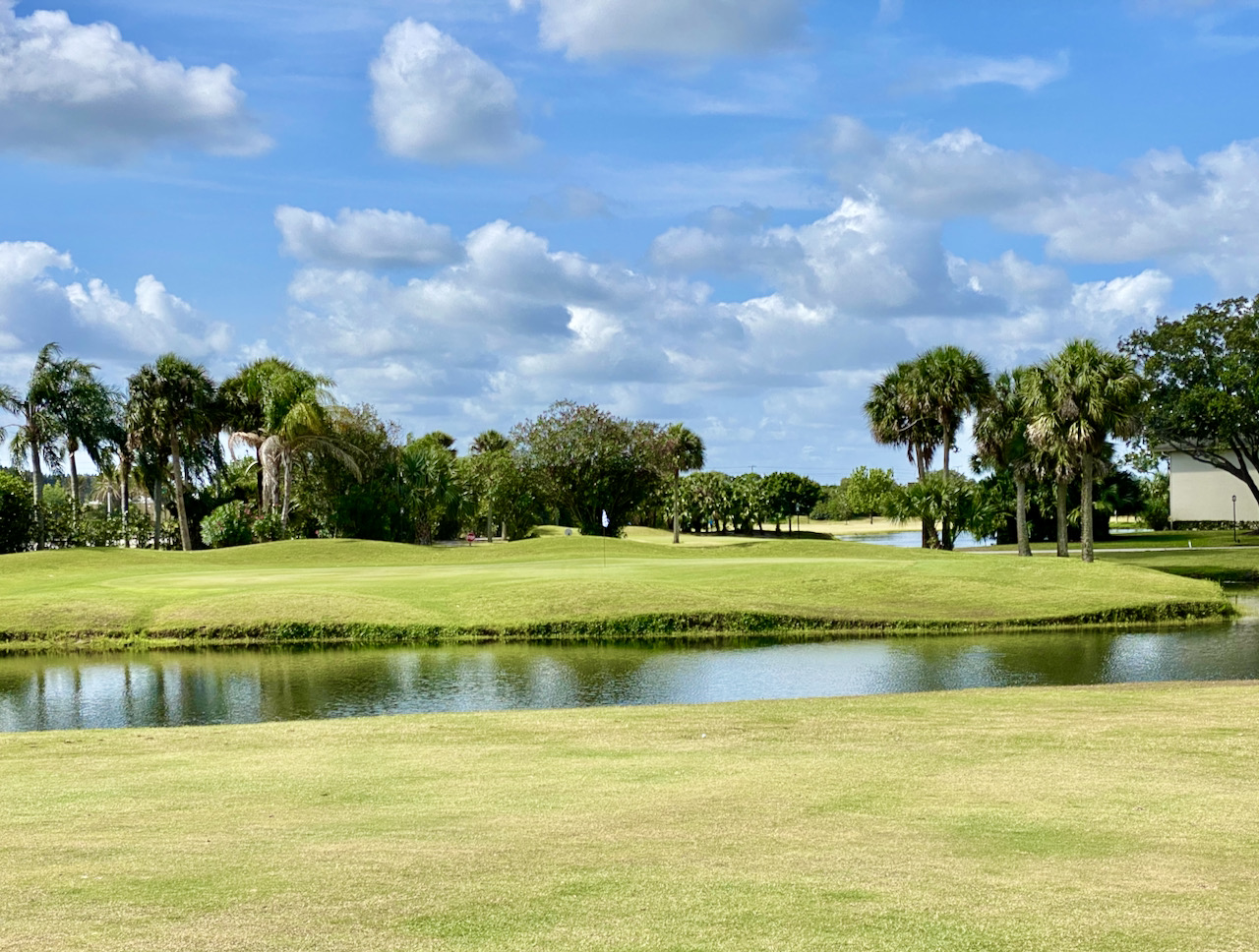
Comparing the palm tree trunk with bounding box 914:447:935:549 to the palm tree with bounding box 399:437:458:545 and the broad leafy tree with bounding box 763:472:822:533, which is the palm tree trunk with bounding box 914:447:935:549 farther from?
the broad leafy tree with bounding box 763:472:822:533

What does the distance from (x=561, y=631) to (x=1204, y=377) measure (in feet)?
154

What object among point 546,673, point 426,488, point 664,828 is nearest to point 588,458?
point 426,488

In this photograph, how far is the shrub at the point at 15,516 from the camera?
6488cm

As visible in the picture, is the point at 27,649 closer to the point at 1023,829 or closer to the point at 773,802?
the point at 773,802

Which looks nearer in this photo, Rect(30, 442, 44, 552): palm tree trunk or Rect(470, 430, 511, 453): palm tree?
Rect(30, 442, 44, 552): palm tree trunk

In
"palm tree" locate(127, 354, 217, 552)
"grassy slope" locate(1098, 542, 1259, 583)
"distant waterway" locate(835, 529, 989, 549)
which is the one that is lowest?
"grassy slope" locate(1098, 542, 1259, 583)

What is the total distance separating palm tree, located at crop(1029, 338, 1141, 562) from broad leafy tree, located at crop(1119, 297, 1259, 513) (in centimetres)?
1497

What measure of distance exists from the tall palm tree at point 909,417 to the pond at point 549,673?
→ 106 feet

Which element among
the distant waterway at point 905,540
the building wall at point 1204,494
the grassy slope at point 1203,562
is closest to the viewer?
the grassy slope at point 1203,562

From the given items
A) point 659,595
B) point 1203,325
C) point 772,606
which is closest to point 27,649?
point 659,595

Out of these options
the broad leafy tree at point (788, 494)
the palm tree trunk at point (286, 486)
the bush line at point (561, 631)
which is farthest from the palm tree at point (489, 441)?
the bush line at point (561, 631)

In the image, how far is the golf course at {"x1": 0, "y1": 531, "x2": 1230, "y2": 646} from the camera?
34.8 meters

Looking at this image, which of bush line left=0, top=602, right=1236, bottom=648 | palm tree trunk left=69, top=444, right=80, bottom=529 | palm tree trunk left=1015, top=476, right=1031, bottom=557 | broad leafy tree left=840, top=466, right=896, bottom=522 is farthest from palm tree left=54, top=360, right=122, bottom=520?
broad leafy tree left=840, top=466, right=896, bottom=522

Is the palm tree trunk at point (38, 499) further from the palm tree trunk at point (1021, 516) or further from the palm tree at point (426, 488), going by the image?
the palm tree trunk at point (1021, 516)
